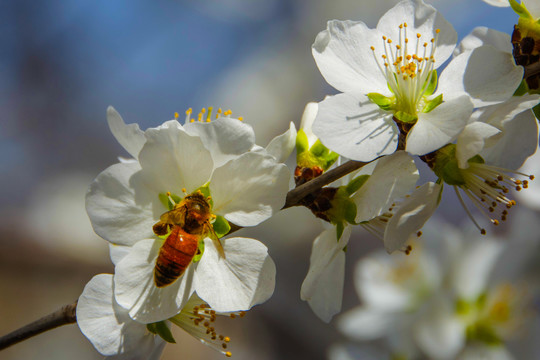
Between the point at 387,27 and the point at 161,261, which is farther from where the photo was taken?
the point at 387,27

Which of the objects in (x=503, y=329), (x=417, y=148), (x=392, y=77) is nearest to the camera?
(x=417, y=148)

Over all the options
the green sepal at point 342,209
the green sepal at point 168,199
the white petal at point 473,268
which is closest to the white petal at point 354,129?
the green sepal at point 342,209

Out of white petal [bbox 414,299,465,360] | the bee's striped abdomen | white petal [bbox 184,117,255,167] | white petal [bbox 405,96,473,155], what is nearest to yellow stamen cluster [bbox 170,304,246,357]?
the bee's striped abdomen

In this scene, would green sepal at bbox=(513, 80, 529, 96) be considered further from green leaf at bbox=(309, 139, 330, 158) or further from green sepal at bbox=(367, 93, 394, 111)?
green leaf at bbox=(309, 139, 330, 158)

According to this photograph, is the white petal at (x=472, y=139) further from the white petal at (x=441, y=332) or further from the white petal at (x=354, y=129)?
the white petal at (x=441, y=332)

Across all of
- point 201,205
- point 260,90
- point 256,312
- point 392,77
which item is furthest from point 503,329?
point 260,90

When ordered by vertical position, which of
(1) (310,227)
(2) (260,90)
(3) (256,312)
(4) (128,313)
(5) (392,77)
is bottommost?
(3) (256,312)

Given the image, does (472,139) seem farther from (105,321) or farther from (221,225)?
(105,321)

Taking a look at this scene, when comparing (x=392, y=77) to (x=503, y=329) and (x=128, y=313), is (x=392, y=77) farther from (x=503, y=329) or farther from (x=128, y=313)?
(x=503, y=329)
